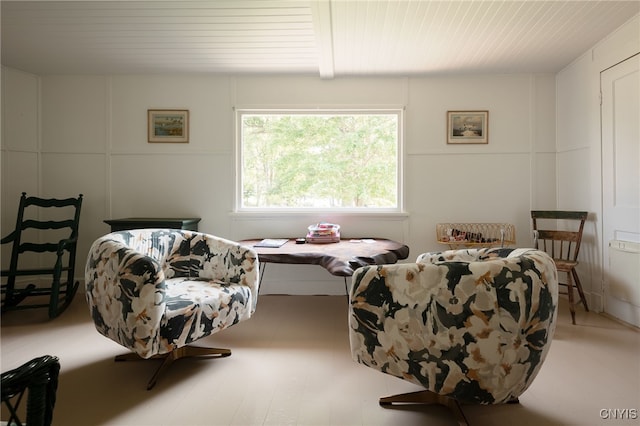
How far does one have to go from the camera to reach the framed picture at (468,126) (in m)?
3.73

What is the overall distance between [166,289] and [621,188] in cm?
376

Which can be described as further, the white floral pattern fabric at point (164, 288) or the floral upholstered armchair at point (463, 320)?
the white floral pattern fabric at point (164, 288)

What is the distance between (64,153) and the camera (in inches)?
151

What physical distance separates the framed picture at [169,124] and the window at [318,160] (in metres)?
0.61

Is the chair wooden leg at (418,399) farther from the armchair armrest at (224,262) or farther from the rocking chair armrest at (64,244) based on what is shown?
the rocking chair armrest at (64,244)

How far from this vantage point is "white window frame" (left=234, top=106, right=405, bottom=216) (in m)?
3.77

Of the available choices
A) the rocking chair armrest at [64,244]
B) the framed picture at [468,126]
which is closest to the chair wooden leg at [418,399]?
the framed picture at [468,126]

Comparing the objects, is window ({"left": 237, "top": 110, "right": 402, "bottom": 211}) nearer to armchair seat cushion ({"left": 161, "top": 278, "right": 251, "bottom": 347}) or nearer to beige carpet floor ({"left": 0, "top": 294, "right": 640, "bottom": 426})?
beige carpet floor ({"left": 0, "top": 294, "right": 640, "bottom": 426})

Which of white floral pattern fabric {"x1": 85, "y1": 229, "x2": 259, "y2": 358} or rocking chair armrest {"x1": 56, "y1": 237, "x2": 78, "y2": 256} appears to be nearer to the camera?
white floral pattern fabric {"x1": 85, "y1": 229, "x2": 259, "y2": 358}

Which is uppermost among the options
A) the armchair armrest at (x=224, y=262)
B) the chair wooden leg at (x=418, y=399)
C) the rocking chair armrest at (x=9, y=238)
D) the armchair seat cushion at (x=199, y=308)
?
the rocking chair armrest at (x=9, y=238)

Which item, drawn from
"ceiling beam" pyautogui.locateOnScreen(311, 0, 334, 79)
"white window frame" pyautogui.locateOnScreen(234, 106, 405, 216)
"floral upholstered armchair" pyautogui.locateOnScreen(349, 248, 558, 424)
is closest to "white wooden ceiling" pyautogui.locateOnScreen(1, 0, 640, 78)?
"ceiling beam" pyautogui.locateOnScreen(311, 0, 334, 79)

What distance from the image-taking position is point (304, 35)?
9.52ft

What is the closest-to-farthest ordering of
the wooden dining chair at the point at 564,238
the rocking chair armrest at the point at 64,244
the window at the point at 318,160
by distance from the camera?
the wooden dining chair at the point at 564,238 < the rocking chair armrest at the point at 64,244 < the window at the point at 318,160

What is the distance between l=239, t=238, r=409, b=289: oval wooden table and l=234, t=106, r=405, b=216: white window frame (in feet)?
1.95
